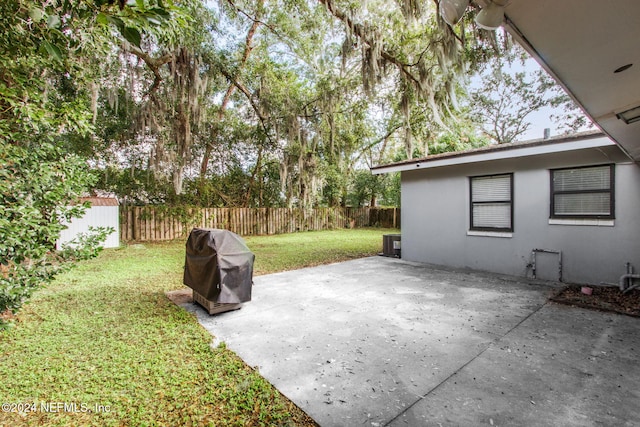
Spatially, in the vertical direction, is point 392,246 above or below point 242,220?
below

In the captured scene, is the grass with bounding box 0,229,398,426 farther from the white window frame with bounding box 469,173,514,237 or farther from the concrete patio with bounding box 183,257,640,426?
the white window frame with bounding box 469,173,514,237

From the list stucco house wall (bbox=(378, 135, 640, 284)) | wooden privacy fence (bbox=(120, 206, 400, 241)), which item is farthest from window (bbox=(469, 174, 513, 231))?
wooden privacy fence (bbox=(120, 206, 400, 241))

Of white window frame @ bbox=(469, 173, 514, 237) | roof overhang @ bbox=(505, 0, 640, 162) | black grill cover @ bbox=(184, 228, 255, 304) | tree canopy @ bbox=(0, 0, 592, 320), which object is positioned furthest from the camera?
white window frame @ bbox=(469, 173, 514, 237)

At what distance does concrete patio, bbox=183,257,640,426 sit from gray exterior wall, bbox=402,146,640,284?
1.10m

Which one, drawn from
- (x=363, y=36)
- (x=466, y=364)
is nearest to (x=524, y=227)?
(x=466, y=364)

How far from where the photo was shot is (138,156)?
984 cm

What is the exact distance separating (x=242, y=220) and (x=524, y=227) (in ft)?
35.0

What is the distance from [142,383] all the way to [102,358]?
2.17 ft

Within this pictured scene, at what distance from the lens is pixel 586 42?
142cm

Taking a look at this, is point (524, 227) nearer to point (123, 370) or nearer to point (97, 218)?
point (123, 370)

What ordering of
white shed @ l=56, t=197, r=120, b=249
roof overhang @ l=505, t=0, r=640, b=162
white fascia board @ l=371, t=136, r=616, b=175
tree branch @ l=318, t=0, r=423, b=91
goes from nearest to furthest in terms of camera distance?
1. roof overhang @ l=505, t=0, r=640, b=162
2. white fascia board @ l=371, t=136, r=616, b=175
3. tree branch @ l=318, t=0, r=423, b=91
4. white shed @ l=56, t=197, r=120, b=249

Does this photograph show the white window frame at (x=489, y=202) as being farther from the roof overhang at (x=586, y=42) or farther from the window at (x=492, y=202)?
the roof overhang at (x=586, y=42)

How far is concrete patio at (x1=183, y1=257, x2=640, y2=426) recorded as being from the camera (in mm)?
1826

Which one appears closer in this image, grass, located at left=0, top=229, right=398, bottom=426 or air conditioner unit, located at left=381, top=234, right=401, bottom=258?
grass, located at left=0, top=229, right=398, bottom=426
